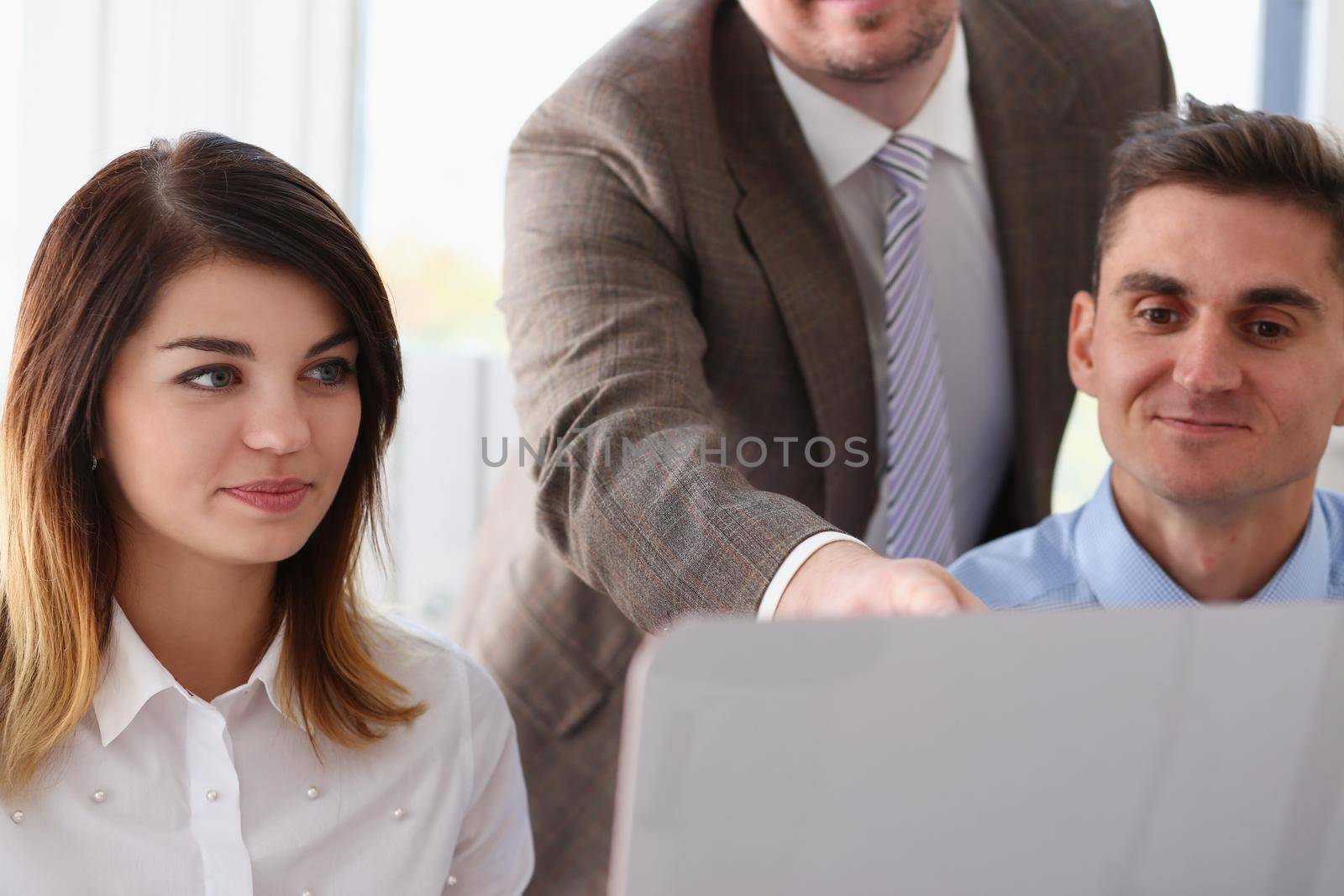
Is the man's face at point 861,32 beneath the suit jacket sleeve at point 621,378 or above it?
above

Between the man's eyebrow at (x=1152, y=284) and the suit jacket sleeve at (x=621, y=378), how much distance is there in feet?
1.31

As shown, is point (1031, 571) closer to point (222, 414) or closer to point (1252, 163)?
point (1252, 163)

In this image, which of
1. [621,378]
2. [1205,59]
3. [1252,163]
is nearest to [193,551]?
[621,378]

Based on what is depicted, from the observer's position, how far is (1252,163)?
1.22 meters

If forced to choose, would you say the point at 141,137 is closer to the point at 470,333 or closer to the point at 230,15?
the point at 230,15

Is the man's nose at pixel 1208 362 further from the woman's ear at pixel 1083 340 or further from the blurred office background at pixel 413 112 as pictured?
the blurred office background at pixel 413 112

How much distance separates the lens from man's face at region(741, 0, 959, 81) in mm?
1389

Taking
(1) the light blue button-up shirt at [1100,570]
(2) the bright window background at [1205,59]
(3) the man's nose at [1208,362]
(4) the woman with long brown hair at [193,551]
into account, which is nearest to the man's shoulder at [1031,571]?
(1) the light blue button-up shirt at [1100,570]

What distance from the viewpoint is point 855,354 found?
1.41 meters

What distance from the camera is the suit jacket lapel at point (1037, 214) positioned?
1.51 m

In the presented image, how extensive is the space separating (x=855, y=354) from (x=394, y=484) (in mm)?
1289

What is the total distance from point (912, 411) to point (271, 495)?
2.31ft

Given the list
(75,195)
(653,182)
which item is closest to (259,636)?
(75,195)

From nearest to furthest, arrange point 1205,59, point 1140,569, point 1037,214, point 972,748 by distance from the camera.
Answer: point 972,748, point 1140,569, point 1037,214, point 1205,59
